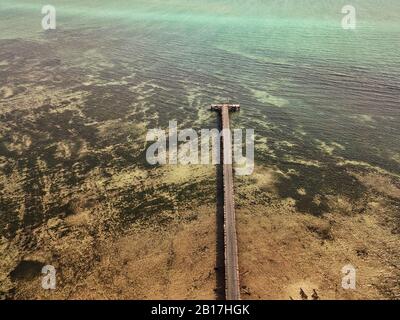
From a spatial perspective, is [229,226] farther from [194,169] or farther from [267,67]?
[267,67]

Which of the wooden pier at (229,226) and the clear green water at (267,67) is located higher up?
the clear green water at (267,67)

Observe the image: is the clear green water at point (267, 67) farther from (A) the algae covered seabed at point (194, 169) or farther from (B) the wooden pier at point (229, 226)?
(B) the wooden pier at point (229, 226)

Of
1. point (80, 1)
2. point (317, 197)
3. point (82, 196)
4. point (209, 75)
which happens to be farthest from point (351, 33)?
point (80, 1)

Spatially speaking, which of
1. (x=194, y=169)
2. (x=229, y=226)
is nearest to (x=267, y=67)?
(x=194, y=169)

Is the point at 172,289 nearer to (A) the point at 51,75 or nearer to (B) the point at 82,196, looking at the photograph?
(B) the point at 82,196

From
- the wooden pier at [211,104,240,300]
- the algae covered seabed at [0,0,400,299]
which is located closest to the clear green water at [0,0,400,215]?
the algae covered seabed at [0,0,400,299]

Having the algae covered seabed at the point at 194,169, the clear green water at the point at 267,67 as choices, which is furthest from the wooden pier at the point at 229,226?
the clear green water at the point at 267,67
